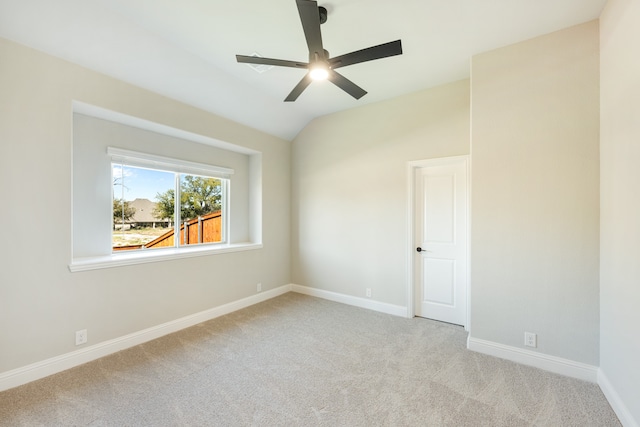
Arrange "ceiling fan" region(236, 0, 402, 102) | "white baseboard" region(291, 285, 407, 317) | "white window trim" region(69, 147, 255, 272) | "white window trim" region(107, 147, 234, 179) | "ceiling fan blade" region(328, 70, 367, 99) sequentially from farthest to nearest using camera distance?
1. "white baseboard" region(291, 285, 407, 317)
2. "white window trim" region(107, 147, 234, 179)
3. "white window trim" region(69, 147, 255, 272)
4. "ceiling fan blade" region(328, 70, 367, 99)
5. "ceiling fan" region(236, 0, 402, 102)

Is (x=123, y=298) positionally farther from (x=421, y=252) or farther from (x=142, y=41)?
(x=421, y=252)

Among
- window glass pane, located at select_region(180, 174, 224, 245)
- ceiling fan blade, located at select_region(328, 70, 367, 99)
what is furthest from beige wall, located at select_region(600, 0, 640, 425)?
window glass pane, located at select_region(180, 174, 224, 245)

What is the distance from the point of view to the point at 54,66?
231cm

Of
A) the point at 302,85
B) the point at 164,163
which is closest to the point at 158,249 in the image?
the point at 164,163

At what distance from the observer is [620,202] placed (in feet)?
6.17

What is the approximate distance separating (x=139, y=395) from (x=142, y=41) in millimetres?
2994

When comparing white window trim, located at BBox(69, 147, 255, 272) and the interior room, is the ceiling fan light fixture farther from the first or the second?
white window trim, located at BBox(69, 147, 255, 272)

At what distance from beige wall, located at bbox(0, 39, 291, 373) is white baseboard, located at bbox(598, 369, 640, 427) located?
4016 millimetres

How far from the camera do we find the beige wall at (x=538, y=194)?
2273mm

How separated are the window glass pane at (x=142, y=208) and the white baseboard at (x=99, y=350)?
102 cm

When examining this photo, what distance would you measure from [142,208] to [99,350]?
5.19 feet

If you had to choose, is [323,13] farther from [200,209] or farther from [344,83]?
[200,209]

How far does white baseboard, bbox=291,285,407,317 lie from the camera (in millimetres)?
3732

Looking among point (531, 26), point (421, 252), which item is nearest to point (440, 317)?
point (421, 252)
